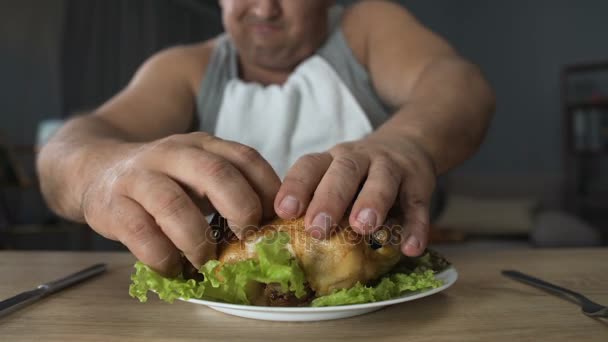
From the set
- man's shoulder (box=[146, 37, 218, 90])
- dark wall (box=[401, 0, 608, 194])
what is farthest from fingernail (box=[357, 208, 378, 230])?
dark wall (box=[401, 0, 608, 194])

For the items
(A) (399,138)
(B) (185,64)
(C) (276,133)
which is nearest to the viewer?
(A) (399,138)

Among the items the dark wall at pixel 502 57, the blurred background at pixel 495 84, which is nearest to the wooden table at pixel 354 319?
the blurred background at pixel 495 84

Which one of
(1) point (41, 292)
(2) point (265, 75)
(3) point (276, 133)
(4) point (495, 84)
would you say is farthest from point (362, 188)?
(4) point (495, 84)

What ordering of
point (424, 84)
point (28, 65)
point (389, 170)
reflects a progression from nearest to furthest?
1. point (389, 170)
2. point (424, 84)
3. point (28, 65)

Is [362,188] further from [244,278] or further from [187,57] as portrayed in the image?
[187,57]

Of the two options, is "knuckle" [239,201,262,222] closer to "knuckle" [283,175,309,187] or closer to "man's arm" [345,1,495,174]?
"knuckle" [283,175,309,187]

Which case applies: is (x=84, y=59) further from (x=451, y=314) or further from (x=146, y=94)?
(x=451, y=314)
